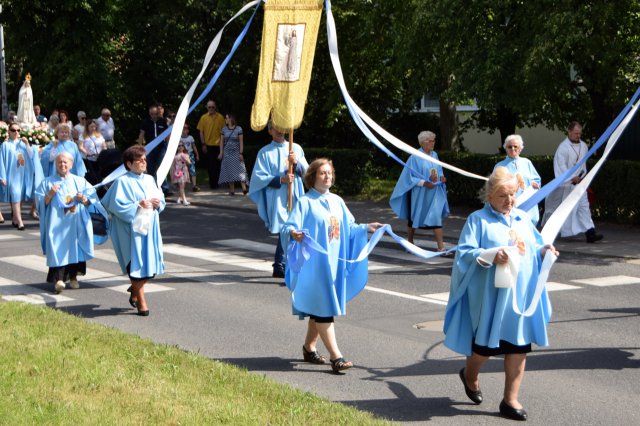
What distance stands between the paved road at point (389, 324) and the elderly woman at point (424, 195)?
570 mm

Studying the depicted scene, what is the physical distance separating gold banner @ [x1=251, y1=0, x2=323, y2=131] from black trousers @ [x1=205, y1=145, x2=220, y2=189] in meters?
15.0

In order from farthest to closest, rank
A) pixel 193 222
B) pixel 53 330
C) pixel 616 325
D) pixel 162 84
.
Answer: pixel 162 84
pixel 193 222
pixel 616 325
pixel 53 330

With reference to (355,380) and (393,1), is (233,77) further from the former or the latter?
(355,380)

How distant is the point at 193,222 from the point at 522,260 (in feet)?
43.4

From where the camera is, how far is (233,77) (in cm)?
3080

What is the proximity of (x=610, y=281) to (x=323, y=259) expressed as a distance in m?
5.69

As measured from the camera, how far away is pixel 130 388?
754 centimetres

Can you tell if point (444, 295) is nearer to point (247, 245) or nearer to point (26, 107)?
point (247, 245)

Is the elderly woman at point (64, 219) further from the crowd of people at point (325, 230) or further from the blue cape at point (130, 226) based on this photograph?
the blue cape at point (130, 226)

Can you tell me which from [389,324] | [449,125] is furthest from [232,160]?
[389,324]

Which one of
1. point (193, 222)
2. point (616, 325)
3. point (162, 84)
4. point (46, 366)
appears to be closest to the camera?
point (46, 366)

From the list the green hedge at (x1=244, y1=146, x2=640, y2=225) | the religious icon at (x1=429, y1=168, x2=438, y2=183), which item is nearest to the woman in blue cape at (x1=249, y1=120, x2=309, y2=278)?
the religious icon at (x1=429, y1=168, x2=438, y2=183)

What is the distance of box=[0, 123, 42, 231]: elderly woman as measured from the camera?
19.3 m

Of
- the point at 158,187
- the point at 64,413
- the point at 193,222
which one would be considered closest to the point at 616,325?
the point at 158,187
